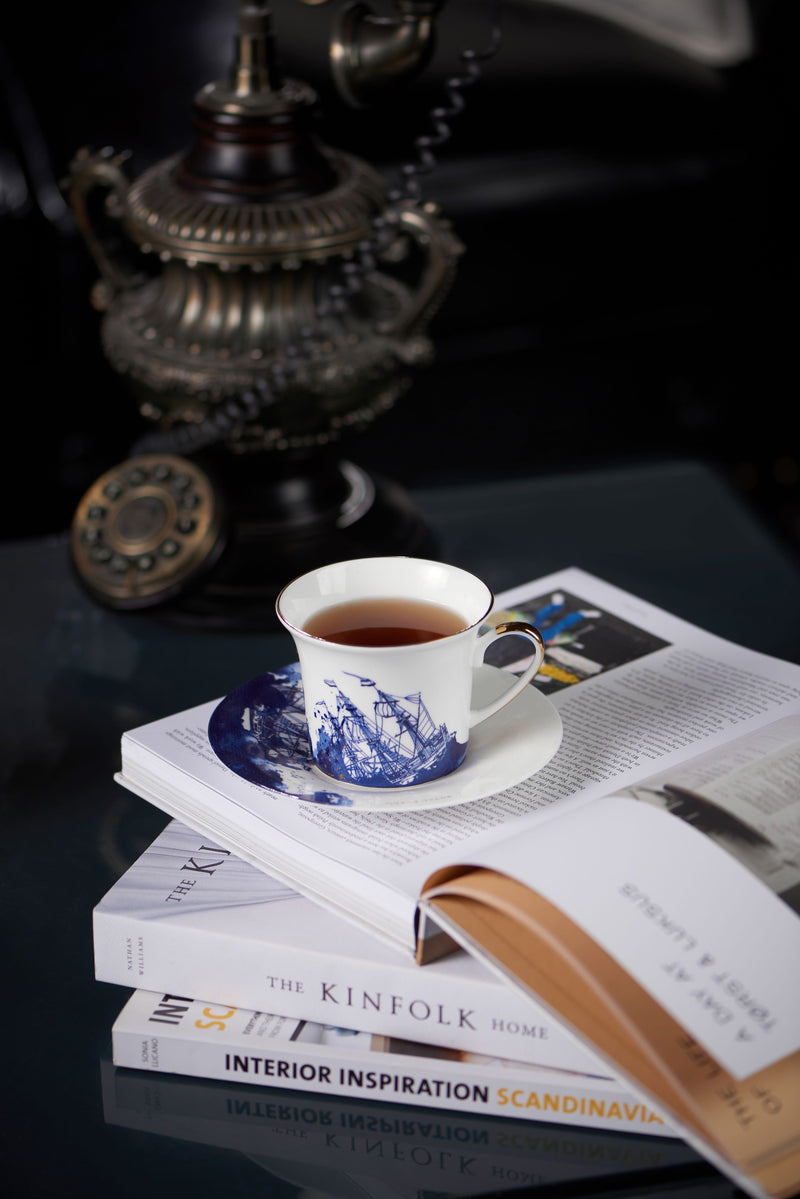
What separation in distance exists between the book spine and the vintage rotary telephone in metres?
0.36

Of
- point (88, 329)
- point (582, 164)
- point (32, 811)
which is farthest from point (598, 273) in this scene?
point (32, 811)

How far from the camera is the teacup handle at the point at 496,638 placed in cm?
64

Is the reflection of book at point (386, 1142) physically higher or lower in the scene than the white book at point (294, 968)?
lower

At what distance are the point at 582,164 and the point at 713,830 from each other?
4.80ft

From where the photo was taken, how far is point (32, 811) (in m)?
0.75

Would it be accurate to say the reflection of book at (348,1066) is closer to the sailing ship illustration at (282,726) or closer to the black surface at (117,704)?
the black surface at (117,704)

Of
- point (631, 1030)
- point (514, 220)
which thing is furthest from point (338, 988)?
point (514, 220)

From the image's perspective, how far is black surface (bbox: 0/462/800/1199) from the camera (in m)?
0.55

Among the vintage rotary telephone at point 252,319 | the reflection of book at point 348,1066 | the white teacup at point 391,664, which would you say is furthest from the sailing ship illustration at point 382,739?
the vintage rotary telephone at point 252,319

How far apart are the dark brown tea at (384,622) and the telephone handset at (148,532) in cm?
26

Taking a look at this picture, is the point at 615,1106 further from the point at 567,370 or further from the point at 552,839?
the point at 567,370

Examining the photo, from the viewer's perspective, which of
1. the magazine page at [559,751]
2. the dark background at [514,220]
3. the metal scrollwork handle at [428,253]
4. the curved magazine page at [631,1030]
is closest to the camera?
the curved magazine page at [631,1030]

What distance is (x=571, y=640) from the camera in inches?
32.3

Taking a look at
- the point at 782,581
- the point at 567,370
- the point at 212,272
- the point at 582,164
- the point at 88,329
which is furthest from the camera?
the point at 567,370
